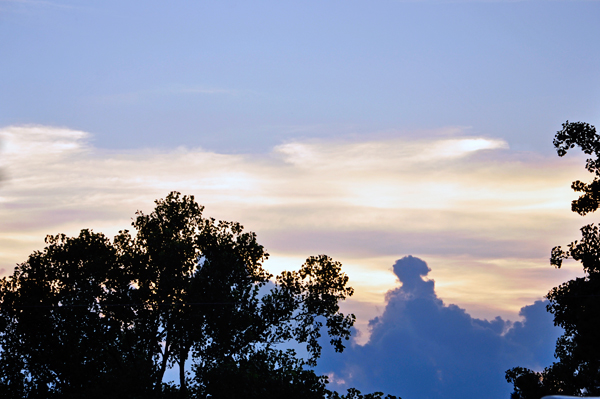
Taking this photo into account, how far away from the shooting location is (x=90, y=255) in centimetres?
3841

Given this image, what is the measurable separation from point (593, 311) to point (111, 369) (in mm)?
23897

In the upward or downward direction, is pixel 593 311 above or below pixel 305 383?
above

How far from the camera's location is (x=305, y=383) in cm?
3247

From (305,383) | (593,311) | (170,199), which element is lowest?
(305,383)

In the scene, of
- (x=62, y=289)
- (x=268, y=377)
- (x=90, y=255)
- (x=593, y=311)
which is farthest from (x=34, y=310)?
(x=593, y=311)

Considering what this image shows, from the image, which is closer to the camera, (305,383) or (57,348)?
(305,383)

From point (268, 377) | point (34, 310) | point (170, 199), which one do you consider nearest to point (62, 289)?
point (34, 310)

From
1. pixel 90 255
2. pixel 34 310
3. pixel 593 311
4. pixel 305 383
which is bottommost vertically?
pixel 305 383

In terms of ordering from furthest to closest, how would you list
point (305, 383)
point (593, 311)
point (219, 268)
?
point (219, 268)
point (305, 383)
point (593, 311)

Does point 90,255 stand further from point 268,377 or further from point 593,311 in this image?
point 593,311

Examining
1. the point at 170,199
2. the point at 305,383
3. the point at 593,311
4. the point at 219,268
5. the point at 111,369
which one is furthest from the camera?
the point at 170,199

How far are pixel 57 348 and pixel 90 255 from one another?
540 cm

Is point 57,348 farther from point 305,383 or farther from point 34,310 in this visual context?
point 305,383

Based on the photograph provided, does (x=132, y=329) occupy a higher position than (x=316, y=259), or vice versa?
(x=316, y=259)
